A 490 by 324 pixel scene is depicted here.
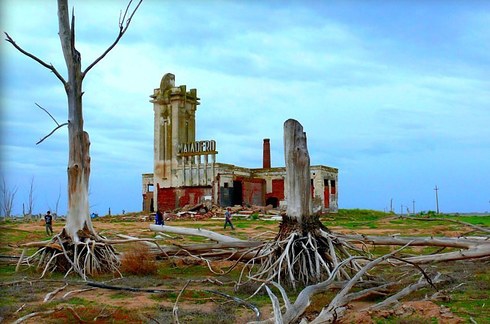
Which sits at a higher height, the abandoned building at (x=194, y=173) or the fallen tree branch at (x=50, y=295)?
the abandoned building at (x=194, y=173)

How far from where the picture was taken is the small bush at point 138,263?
13.1 m

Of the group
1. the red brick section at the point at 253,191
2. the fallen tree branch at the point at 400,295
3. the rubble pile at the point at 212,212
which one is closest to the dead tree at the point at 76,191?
the fallen tree branch at the point at 400,295

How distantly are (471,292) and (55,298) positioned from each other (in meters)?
7.41

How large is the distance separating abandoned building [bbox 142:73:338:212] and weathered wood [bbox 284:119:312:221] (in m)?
36.3

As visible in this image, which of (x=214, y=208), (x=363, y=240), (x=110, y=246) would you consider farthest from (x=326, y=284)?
(x=214, y=208)

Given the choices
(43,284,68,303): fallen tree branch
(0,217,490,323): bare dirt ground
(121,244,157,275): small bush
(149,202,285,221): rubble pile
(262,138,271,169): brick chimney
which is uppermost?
(262,138,271,169): brick chimney

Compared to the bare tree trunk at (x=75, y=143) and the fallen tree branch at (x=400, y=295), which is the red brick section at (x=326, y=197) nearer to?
the bare tree trunk at (x=75, y=143)

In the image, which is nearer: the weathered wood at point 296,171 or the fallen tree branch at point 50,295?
the fallen tree branch at point 50,295

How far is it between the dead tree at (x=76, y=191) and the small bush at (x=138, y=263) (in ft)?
0.93

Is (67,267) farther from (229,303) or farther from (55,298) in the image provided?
(229,303)

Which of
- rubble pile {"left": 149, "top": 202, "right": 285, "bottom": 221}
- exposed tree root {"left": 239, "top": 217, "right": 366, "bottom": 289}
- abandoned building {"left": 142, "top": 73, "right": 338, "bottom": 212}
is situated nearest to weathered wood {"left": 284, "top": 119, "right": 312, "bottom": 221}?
exposed tree root {"left": 239, "top": 217, "right": 366, "bottom": 289}

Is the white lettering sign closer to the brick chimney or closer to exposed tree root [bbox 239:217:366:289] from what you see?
the brick chimney

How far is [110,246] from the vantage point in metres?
13.9

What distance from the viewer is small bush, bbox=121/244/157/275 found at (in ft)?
43.1
